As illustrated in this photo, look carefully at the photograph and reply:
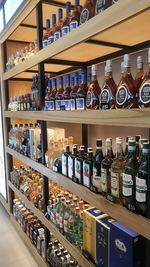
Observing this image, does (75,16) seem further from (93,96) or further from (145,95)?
(145,95)

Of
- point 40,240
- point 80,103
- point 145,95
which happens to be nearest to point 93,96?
point 80,103

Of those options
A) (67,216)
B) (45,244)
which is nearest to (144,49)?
(67,216)

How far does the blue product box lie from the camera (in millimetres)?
909

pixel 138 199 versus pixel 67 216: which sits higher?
pixel 138 199

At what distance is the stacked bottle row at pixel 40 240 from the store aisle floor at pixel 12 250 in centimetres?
18

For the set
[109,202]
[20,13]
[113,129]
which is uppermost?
[20,13]

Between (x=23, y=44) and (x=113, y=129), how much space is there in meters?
1.80

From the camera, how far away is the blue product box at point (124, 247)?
0.91m

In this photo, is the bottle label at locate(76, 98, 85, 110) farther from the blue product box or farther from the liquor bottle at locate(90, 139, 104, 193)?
the blue product box

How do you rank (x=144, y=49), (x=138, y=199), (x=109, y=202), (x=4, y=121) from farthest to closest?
1. (x=4, y=121)
2. (x=144, y=49)
3. (x=109, y=202)
4. (x=138, y=199)

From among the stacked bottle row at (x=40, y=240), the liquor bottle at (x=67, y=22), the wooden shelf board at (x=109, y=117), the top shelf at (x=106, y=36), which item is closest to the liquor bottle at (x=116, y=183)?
the wooden shelf board at (x=109, y=117)

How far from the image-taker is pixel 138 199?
833 millimetres

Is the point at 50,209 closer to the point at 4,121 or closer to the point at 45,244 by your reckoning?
the point at 45,244

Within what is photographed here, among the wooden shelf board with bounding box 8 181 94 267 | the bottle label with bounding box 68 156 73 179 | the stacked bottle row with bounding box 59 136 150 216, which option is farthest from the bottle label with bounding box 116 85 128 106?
the wooden shelf board with bounding box 8 181 94 267
